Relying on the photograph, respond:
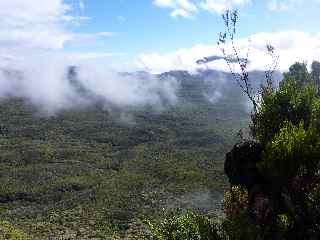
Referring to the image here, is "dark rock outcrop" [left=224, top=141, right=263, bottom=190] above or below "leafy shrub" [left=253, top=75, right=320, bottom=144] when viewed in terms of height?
below

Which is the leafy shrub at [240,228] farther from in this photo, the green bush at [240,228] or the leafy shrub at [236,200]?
the leafy shrub at [236,200]

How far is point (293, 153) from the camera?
95.4ft

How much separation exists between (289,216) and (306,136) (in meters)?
5.23

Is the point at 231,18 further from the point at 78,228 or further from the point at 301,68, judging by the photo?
the point at 301,68

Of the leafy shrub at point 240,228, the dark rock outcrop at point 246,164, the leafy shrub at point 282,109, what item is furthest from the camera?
the dark rock outcrop at point 246,164

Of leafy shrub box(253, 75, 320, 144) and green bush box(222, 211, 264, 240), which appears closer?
green bush box(222, 211, 264, 240)

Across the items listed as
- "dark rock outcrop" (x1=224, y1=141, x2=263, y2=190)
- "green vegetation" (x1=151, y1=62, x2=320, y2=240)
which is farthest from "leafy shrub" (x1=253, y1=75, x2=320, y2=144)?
"dark rock outcrop" (x1=224, y1=141, x2=263, y2=190)

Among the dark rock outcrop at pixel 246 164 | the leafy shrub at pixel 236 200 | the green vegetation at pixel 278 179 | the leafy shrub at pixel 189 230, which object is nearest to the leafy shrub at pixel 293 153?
the green vegetation at pixel 278 179

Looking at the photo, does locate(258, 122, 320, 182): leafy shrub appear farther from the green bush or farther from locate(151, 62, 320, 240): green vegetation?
the green bush

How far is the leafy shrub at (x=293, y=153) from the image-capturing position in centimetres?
2903

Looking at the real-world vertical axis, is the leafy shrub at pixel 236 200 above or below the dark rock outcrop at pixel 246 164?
below

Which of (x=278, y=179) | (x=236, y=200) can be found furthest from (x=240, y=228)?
(x=236, y=200)

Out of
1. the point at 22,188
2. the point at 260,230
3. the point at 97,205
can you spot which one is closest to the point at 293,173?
the point at 260,230

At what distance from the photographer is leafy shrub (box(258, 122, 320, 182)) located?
29031 millimetres
